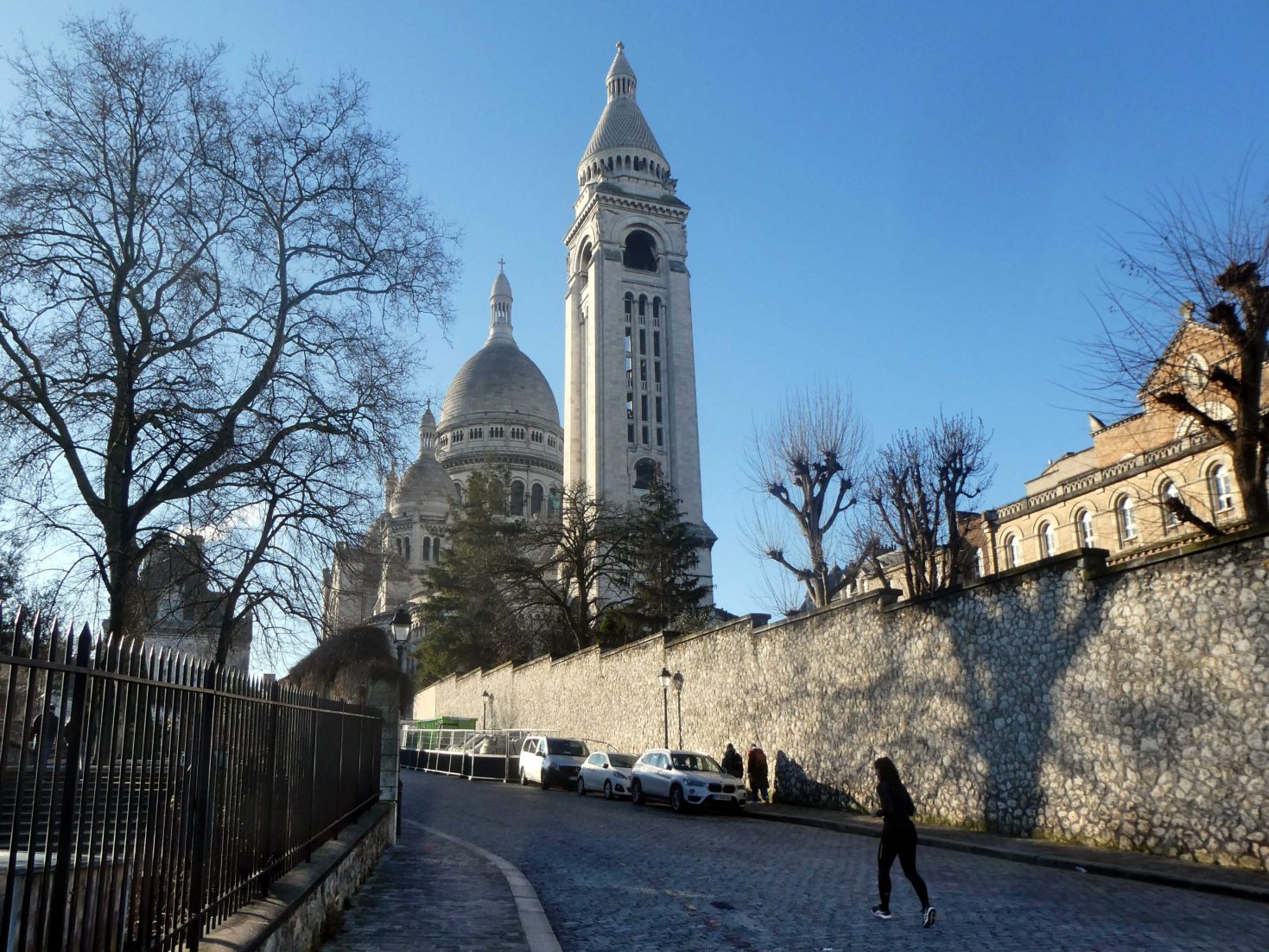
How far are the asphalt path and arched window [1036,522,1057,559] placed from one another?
2686cm

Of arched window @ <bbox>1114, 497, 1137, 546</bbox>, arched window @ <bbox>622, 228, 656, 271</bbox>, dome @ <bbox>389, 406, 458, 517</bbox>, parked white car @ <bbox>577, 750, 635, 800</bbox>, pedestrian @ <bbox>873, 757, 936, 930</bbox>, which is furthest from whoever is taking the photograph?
dome @ <bbox>389, 406, 458, 517</bbox>

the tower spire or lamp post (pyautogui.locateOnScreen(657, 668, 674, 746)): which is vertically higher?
the tower spire

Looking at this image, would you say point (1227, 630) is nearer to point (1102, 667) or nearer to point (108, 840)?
point (1102, 667)

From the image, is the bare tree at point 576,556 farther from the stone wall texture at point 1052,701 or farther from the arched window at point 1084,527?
the arched window at point 1084,527

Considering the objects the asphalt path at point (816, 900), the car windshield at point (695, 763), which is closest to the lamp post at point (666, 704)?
the car windshield at point (695, 763)

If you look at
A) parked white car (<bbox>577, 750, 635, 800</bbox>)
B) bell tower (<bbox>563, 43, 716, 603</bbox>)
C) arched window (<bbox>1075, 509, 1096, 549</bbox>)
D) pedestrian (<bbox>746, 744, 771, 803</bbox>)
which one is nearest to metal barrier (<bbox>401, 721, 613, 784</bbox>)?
parked white car (<bbox>577, 750, 635, 800</bbox>)

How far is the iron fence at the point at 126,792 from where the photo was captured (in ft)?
10.6

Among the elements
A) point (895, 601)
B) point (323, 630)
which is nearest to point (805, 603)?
point (895, 601)

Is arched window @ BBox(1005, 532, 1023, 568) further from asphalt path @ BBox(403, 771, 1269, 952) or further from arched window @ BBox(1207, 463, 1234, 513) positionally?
asphalt path @ BBox(403, 771, 1269, 952)

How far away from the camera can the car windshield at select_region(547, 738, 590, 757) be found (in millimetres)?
27578

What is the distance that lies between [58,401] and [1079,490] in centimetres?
3356

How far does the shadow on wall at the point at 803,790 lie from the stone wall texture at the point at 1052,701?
4 centimetres

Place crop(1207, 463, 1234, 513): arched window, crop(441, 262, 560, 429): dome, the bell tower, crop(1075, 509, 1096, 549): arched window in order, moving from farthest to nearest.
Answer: crop(441, 262, 560, 429): dome
the bell tower
crop(1075, 509, 1096, 549): arched window
crop(1207, 463, 1234, 513): arched window

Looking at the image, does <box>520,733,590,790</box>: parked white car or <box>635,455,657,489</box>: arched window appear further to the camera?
<box>635,455,657,489</box>: arched window
